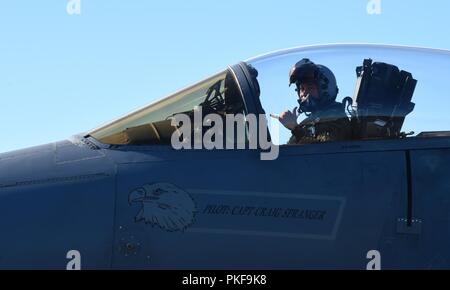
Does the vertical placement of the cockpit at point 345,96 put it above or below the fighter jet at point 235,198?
above

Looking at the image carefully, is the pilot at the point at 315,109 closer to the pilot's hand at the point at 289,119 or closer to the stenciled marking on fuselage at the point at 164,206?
the pilot's hand at the point at 289,119

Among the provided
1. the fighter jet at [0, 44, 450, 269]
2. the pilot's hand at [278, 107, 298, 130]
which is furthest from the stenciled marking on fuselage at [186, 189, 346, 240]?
the pilot's hand at [278, 107, 298, 130]

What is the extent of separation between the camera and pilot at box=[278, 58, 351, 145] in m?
4.58

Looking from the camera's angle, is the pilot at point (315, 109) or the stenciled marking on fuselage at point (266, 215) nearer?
the stenciled marking on fuselage at point (266, 215)

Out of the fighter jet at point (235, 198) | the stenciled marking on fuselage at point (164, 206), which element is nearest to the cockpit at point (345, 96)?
the fighter jet at point (235, 198)

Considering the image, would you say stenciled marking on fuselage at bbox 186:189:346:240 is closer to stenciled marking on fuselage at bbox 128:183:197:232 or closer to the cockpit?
stenciled marking on fuselage at bbox 128:183:197:232

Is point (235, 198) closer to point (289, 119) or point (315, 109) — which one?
point (289, 119)

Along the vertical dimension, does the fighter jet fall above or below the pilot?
below

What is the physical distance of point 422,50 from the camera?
511cm

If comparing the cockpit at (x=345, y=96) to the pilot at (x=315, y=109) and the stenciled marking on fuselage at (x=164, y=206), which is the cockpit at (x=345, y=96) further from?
the stenciled marking on fuselage at (x=164, y=206)

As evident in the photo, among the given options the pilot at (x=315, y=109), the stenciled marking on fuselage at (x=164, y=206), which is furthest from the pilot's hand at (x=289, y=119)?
the stenciled marking on fuselage at (x=164, y=206)

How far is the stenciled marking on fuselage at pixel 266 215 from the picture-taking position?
13.7ft
